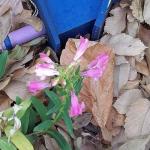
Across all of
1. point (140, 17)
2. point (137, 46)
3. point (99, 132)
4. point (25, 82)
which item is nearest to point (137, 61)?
point (137, 46)

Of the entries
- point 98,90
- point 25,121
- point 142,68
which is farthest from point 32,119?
point 142,68

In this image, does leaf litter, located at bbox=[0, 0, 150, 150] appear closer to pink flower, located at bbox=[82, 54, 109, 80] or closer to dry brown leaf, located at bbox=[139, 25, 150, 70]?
dry brown leaf, located at bbox=[139, 25, 150, 70]

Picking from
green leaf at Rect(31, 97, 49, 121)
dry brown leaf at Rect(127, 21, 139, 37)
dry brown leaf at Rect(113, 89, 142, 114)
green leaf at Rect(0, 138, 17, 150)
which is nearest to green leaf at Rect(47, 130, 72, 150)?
green leaf at Rect(31, 97, 49, 121)

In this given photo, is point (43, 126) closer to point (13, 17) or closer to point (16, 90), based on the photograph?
point (16, 90)

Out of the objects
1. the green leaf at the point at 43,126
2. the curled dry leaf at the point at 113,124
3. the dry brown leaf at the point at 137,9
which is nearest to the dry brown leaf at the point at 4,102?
the green leaf at the point at 43,126

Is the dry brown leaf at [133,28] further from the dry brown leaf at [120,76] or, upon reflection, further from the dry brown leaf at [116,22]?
the dry brown leaf at [120,76]
